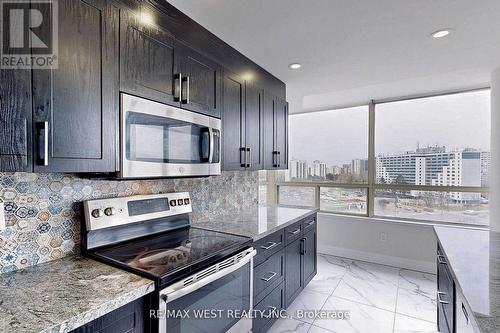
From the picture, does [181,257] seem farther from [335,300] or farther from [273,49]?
[335,300]

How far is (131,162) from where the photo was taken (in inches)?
52.4

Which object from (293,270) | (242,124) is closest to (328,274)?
(293,270)

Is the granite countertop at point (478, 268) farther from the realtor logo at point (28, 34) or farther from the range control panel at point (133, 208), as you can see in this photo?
the realtor logo at point (28, 34)

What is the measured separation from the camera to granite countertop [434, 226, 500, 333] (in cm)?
99

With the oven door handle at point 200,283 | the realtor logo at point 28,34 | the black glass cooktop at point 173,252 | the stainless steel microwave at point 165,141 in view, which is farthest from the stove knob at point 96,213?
the realtor logo at point 28,34

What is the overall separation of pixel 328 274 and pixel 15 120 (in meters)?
3.42

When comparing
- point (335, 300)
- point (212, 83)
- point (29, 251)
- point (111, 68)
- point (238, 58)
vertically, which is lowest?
point (335, 300)

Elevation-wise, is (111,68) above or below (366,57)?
below

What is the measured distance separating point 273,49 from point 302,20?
467mm

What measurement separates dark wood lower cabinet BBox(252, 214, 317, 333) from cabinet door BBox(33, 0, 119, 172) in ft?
4.04

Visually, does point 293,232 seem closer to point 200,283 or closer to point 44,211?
point 200,283

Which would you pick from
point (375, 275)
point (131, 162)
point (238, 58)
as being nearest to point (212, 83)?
point (238, 58)

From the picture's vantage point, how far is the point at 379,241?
371 centimetres

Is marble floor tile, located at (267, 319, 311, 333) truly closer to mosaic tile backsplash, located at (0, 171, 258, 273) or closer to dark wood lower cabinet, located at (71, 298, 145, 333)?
dark wood lower cabinet, located at (71, 298, 145, 333)
